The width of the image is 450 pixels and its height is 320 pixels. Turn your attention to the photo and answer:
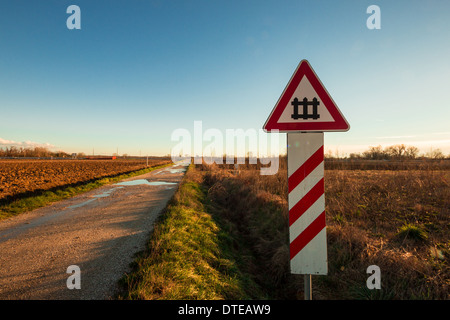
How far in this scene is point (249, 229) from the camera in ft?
19.0

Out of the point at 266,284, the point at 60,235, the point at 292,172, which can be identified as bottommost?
the point at 266,284

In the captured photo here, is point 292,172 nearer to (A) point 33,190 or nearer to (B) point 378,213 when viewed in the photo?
(B) point 378,213

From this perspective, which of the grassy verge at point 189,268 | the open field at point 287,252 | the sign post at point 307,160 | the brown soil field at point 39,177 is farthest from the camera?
the brown soil field at point 39,177

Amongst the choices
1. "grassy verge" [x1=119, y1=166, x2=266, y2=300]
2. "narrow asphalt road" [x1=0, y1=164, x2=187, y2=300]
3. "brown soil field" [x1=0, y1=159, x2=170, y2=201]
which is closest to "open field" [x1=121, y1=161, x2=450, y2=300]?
"grassy verge" [x1=119, y1=166, x2=266, y2=300]

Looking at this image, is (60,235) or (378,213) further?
(378,213)

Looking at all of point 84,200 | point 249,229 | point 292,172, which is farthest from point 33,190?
point 292,172

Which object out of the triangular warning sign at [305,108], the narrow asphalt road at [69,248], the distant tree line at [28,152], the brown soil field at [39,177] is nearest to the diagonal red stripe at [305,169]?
the triangular warning sign at [305,108]

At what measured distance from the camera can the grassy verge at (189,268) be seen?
254 centimetres

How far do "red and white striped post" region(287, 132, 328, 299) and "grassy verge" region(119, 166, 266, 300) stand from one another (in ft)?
4.68

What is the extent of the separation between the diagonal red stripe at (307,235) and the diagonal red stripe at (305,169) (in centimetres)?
42

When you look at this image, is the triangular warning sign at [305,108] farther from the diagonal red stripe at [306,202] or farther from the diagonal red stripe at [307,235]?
the diagonal red stripe at [307,235]

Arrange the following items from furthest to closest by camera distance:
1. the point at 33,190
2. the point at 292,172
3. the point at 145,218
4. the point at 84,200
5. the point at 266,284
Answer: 1. the point at 33,190
2. the point at 84,200
3. the point at 145,218
4. the point at 266,284
5. the point at 292,172

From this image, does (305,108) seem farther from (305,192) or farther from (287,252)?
(287,252)

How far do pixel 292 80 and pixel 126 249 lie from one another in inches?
158
